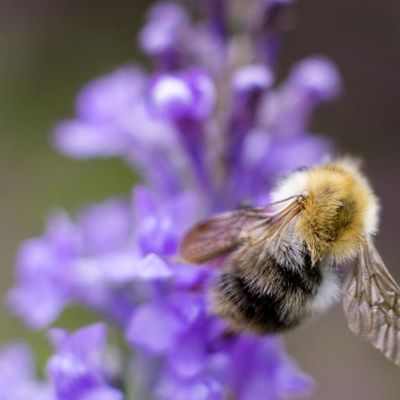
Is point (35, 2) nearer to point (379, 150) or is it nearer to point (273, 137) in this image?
point (379, 150)

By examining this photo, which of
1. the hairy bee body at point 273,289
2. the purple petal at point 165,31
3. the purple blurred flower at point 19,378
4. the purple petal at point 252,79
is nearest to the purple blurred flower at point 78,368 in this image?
the purple blurred flower at point 19,378

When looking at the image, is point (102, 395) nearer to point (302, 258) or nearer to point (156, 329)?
point (156, 329)

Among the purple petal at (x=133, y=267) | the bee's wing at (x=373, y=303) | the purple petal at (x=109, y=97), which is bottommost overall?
the bee's wing at (x=373, y=303)

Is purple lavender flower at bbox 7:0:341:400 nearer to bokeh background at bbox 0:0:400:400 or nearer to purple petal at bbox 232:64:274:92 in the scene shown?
purple petal at bbox 232:64:274:92

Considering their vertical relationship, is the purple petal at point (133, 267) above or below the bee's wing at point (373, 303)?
above

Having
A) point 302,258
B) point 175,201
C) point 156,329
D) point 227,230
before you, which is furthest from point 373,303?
point 175,201

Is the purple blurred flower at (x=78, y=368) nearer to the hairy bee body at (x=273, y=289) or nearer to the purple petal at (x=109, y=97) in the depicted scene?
the hairy bee body at (x=273, y=289)

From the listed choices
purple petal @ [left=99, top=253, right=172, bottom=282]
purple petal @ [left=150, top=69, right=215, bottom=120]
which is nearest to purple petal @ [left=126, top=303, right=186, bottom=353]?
purple petal @ [left=99, top=253, right=172, bottom=282]
